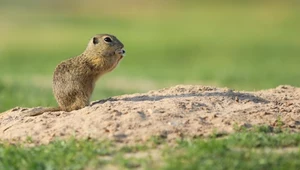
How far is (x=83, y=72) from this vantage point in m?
8.66

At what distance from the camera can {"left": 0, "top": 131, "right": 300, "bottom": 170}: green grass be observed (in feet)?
19.6

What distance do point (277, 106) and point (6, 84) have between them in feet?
27.6

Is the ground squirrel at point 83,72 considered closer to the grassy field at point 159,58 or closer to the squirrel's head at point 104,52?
the squirrel's head at point 104,52

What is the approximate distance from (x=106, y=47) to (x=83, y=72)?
594 millimetres

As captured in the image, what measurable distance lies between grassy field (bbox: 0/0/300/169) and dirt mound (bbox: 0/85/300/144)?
1.02ft

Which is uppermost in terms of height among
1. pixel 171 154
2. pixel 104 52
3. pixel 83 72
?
pixel 104 52

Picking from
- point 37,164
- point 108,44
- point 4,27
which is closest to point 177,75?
point 108,44

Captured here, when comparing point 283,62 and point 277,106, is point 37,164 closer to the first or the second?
point 277,106

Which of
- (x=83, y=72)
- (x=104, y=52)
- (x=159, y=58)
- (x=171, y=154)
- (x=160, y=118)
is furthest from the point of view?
(x=159, y=58)

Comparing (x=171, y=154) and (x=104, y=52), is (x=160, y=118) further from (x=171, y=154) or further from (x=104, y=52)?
(x=104, y=52)

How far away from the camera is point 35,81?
701 inches

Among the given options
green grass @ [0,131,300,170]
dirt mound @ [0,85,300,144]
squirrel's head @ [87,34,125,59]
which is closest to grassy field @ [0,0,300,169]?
green grass @ [0,131,300,170]

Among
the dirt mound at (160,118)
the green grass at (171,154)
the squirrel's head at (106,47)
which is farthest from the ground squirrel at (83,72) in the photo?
the green grass at (171,154)

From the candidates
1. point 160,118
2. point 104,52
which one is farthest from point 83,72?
point 160,118
